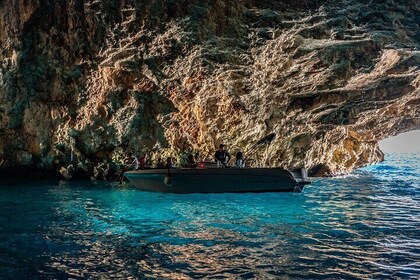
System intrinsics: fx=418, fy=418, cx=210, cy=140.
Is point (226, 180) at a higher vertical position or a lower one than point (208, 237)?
higher

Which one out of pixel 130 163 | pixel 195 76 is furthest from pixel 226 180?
pixel 130 163

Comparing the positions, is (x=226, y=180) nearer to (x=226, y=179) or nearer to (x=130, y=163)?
(x=226, y=179)

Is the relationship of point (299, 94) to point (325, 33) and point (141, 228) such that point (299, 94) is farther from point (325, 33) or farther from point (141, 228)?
point (141, 228)

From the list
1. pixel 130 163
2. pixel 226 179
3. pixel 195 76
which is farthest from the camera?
pixel 130 163

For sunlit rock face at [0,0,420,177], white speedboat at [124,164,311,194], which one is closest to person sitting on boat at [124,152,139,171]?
sunlit rock face at [0,0,420,177]

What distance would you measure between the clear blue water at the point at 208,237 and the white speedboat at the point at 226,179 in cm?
45

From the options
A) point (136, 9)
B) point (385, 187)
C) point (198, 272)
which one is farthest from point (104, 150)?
point (198, 272)

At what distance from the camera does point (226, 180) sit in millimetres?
16906

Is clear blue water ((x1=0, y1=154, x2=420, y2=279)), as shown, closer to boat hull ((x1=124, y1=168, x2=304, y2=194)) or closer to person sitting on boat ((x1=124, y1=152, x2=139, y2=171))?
boat hull ((x1=124, y1=168, x2=304, y2=194))

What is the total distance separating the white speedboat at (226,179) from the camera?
55.0 feet

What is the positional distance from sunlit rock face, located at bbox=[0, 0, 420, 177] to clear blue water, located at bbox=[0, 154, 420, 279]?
517cm

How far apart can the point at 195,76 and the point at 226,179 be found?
5958 millimetres

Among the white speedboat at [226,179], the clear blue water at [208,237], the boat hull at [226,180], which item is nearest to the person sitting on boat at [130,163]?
the white speedboat at [226,179]

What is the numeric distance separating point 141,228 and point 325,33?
10302mm
